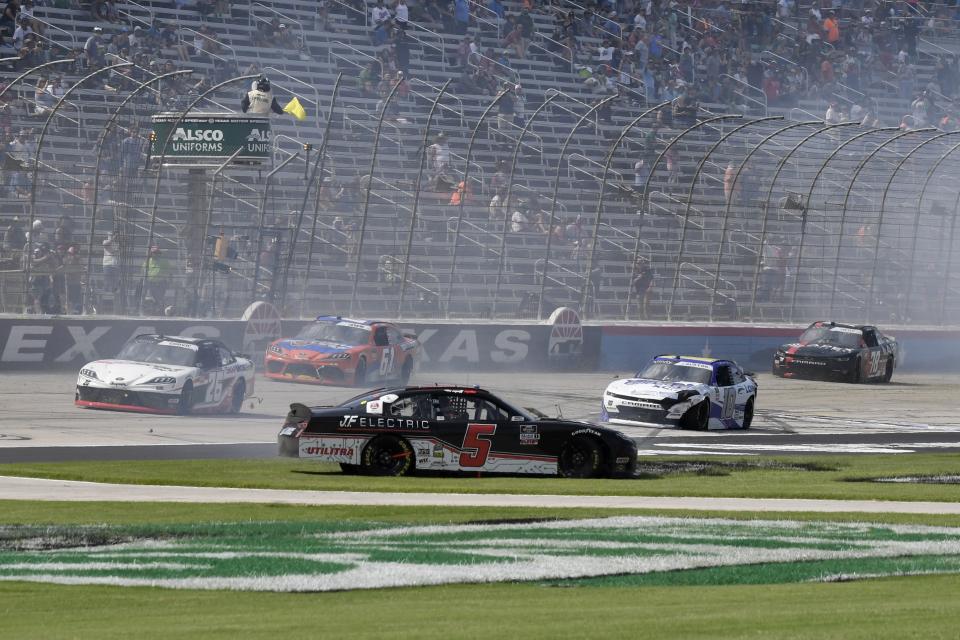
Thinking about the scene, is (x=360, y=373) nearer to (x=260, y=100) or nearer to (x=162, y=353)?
(x=162, y=353)

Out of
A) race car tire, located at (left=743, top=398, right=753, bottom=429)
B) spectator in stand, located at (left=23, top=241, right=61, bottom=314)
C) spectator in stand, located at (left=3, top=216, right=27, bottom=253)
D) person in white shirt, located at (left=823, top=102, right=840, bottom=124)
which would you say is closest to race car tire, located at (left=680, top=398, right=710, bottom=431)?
race car tire, located at (left=743, top=398, right=753, bottom=429)

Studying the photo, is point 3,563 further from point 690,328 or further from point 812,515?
point 690,328

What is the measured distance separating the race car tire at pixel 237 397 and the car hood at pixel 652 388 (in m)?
5.90

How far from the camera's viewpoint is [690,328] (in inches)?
1432

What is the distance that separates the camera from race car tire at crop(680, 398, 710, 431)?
24.9 m

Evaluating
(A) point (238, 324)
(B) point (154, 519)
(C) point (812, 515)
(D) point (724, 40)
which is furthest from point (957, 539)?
(D) point (724, 40)

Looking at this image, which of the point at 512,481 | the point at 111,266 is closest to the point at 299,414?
the point at 512,481

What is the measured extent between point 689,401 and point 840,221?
15376 millimetres

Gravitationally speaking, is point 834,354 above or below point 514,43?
below

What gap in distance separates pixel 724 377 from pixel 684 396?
3.46 ft

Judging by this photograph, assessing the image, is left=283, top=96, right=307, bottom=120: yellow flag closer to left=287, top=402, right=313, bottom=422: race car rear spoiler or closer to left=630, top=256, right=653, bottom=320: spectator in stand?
left=630, top=256, right=653, bottom=320: spectator in stand

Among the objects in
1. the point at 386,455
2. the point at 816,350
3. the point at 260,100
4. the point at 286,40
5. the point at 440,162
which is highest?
the point at 286,40

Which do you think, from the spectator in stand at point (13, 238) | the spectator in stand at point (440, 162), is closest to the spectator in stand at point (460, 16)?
the spectator in stand at point (440, 162)

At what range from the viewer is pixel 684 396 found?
975 inches
